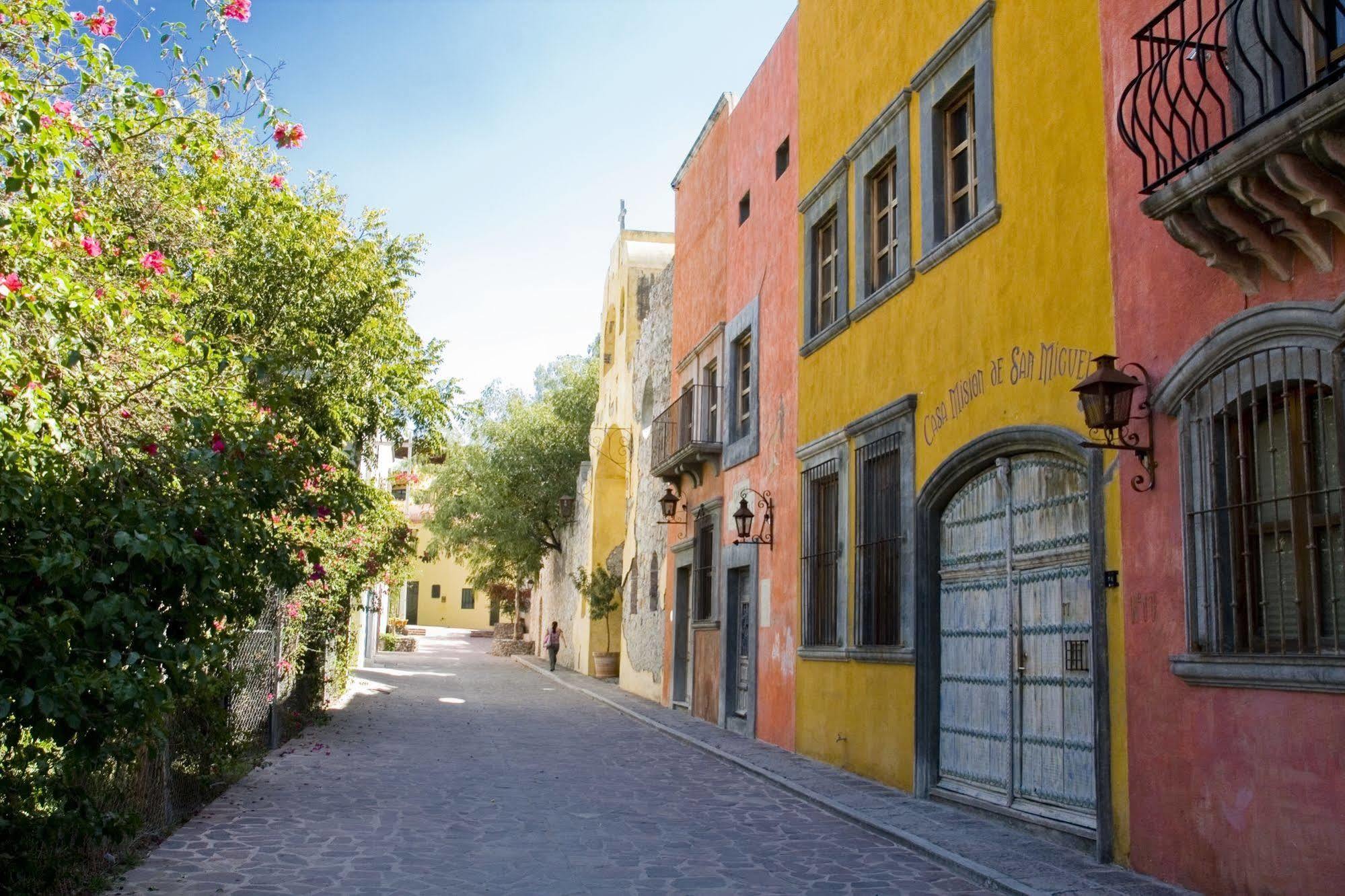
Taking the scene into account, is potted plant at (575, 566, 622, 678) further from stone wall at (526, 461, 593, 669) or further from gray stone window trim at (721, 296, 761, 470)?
gray stone window trim at (721, 296, 761, 470)

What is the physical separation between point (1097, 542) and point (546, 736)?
933 cm

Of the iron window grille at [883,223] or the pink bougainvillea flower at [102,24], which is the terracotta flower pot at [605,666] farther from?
the pink bougainvillea flower at [102,24]

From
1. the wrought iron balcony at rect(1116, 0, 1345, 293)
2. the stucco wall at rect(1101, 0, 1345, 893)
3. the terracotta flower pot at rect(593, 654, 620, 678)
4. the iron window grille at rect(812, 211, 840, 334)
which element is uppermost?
the iron window grille at rect(812, 211, 840, 334)

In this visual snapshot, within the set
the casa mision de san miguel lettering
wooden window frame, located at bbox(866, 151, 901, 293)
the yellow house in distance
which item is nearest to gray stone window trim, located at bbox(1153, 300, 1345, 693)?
the casa mision de san miguel lettering

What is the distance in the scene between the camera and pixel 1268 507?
609 cm

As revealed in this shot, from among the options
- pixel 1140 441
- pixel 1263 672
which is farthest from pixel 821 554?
pixel 1263 672

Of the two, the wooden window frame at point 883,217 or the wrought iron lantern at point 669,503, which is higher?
the wooden window frame at point 883,217

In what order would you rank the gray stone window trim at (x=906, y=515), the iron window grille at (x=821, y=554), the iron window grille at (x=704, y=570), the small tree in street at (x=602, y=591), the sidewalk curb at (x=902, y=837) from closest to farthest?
the sidewalk curb at (x=902, y=837)
the gray stone window trim at (x=906, y=515)
the iron window grille at (x=821, y=554)
the iron window grille at (x=704, y=570)
the small tree in street at (x=602, y=591)

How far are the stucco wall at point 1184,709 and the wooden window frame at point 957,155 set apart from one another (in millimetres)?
2195

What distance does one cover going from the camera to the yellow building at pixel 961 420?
7.73 metres

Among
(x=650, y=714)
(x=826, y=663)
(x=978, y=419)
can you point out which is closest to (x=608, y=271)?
(x=650, y=714)

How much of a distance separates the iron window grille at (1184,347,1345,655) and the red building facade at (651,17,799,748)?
7295mm

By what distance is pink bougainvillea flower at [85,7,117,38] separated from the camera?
21.8 feet

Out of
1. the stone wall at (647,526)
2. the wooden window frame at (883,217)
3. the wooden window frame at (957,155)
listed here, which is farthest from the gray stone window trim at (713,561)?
the wooden window frame at (957,155)
